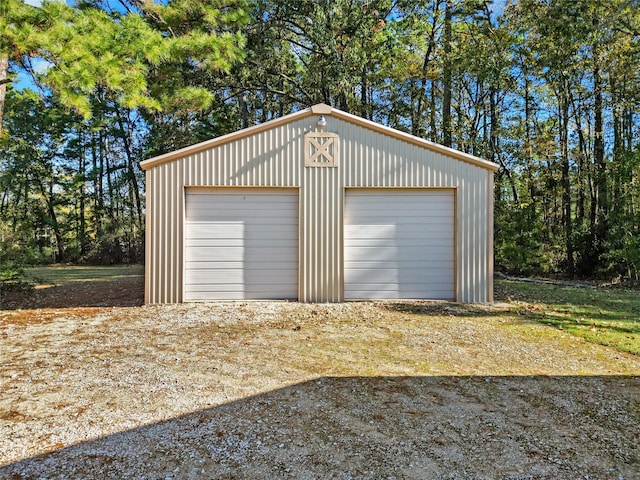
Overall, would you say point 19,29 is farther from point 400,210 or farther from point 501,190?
point 501,190

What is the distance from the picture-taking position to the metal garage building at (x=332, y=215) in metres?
6.57

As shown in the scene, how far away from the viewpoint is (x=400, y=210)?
22.3 ft

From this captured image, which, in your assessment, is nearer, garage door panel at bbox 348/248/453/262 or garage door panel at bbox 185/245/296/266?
garage door panel at bbox 185/245/296/266

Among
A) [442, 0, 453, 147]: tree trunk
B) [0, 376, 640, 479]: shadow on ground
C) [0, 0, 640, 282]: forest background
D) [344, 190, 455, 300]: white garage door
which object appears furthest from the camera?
[442, 0, 453, 147]: tree trunk

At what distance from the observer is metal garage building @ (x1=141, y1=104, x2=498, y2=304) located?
6.57 metres

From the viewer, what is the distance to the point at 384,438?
235 centimetres

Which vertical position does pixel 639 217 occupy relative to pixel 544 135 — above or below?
below

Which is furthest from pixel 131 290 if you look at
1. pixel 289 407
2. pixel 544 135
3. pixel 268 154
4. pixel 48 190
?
pixel 48 190

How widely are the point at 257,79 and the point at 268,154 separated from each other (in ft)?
25.8

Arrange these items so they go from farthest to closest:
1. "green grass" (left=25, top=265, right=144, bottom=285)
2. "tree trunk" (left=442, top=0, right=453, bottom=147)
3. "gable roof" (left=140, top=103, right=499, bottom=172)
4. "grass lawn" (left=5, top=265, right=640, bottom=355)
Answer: "tree trunk" (left=442, top=0, right=453, bottom=147), "green grass" (left=25, top=265, right=144, bottom=285), "gable roof" (left=140, top=103, right=499, bottom=172), "grass lawn" (left=5, top=265, right=640, bottom=355)

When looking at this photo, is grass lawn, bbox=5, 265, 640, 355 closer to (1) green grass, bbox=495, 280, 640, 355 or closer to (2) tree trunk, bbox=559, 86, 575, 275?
(1) green grass, bbox=495, 280, 640, 355

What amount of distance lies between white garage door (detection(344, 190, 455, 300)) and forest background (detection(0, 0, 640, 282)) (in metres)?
4.46

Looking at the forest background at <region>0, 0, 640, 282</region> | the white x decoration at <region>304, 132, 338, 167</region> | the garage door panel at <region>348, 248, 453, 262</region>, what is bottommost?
the garage door panel at <region>348, 248, 453, 262</region>

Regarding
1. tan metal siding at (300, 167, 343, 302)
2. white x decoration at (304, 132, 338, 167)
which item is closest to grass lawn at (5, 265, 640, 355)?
tan metal siding at (300, 167, 343, 302)
